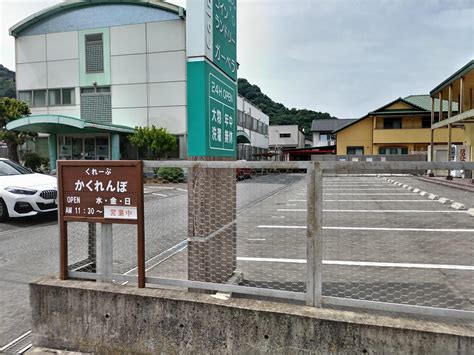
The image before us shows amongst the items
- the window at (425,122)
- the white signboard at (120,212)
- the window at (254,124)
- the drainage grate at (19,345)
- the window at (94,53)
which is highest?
the window at (94,53)

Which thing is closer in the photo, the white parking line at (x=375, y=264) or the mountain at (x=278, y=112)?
the white parking line at (x=375, y=264)

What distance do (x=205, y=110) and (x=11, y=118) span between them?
987 inches

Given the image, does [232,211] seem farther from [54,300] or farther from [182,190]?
[54,300]

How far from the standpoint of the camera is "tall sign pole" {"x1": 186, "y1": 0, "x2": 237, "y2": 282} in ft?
10.3

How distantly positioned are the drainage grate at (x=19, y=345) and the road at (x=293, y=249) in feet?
0.28

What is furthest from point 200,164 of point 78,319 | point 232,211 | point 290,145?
point 290,145

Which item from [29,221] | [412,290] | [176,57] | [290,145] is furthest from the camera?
[290,145]

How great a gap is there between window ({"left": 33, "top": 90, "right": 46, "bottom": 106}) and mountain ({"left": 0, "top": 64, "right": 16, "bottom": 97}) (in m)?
6.62

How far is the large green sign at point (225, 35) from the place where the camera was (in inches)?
136

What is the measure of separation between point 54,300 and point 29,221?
6.48 metres

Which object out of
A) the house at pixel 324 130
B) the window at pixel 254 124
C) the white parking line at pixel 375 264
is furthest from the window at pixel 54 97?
the house at pixel 324 130

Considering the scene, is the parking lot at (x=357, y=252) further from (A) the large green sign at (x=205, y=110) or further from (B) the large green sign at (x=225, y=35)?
(B) the large green sign at (x=225, y=35)

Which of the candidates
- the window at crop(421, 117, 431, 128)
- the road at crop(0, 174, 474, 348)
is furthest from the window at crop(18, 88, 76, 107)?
the window at crop(421, 117, 431, 128)

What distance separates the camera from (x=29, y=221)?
8484 millimetres
